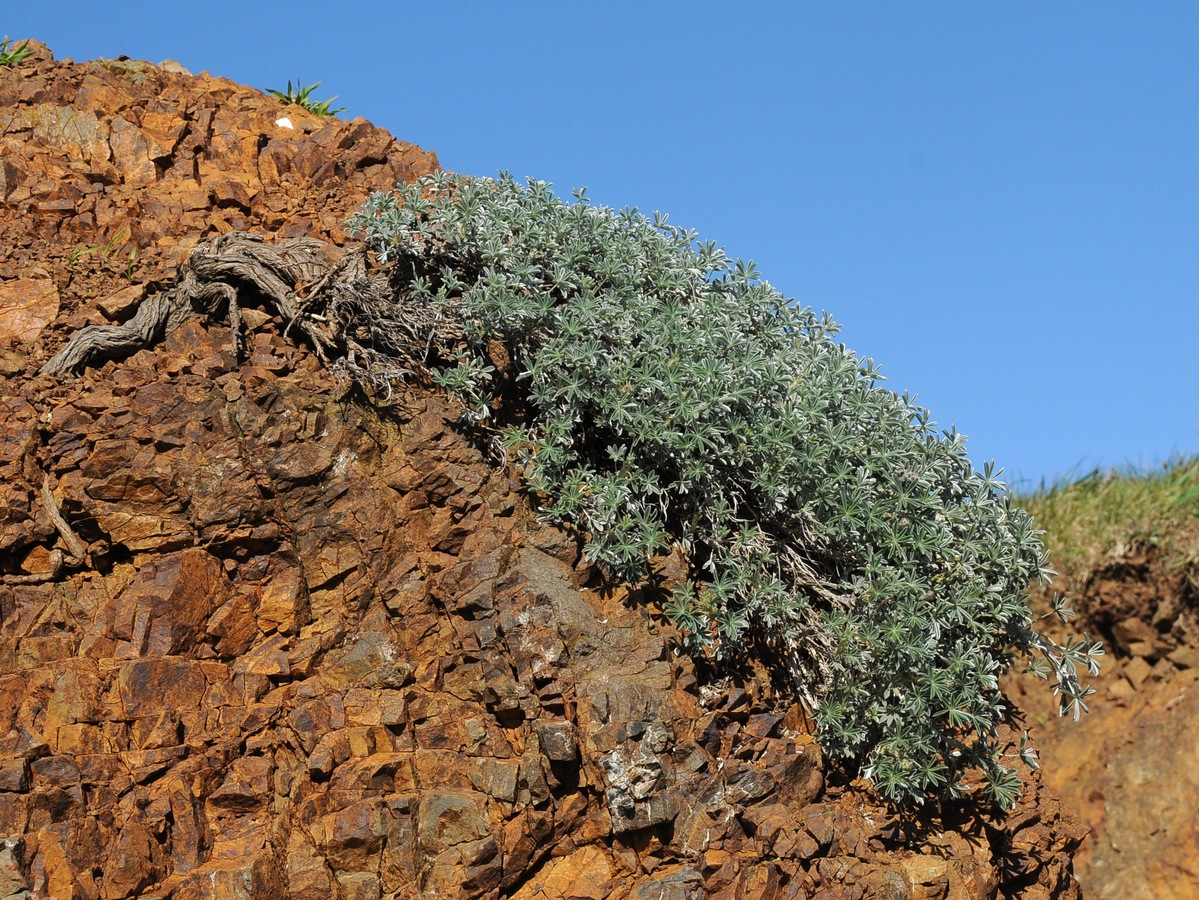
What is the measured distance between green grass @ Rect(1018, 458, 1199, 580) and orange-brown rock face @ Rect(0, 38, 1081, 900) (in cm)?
637

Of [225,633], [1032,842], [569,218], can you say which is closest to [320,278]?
[569,218]

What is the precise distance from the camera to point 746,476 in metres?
8.41

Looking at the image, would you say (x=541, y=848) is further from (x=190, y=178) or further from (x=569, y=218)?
(x=190, y=178)

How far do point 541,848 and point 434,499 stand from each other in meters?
2.55

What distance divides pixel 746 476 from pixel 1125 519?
841 centimetres

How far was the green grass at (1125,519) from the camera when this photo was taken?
14453 millimetres

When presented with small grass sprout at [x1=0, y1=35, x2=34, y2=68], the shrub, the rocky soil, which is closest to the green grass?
the rocky soil

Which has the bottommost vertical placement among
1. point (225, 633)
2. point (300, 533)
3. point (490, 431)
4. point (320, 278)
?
point (225, 633)

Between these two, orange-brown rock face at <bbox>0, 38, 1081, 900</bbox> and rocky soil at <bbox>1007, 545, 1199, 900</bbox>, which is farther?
rocky soil at <bbox>1007, 545, 1199, 900</bbox>

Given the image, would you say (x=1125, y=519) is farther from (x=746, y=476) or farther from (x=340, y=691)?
(x=340, y=691)

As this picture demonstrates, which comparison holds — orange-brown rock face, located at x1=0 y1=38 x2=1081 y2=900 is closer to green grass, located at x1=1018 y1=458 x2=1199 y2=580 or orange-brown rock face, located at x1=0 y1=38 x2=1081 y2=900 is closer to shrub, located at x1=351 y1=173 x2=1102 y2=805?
shrub, located at x1=351 y1=173 x2=1102 y2=805

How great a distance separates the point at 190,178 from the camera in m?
A: 10.7

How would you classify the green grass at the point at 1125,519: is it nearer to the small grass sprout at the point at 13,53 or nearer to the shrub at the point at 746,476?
the shrub at the point at 746,476

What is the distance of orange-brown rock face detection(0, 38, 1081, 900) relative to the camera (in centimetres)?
682
